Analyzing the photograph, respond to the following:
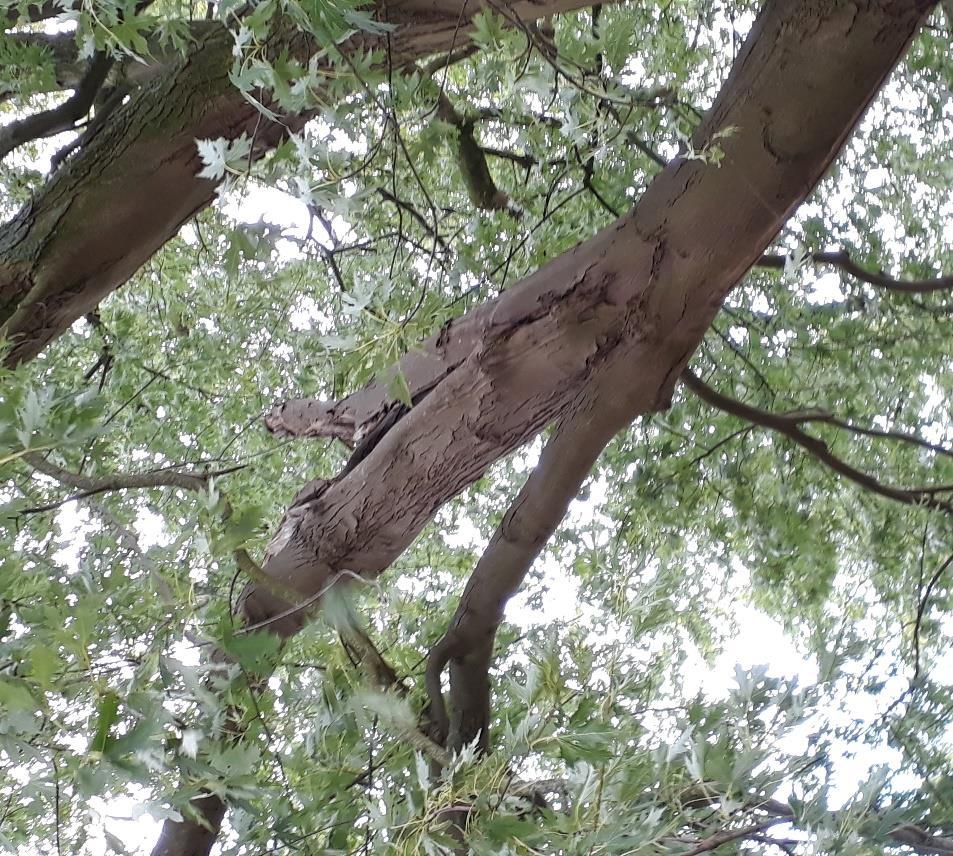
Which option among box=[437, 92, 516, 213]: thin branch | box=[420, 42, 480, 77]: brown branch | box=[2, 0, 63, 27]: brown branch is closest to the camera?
box=[2, 0, 63, 27]: brown branch

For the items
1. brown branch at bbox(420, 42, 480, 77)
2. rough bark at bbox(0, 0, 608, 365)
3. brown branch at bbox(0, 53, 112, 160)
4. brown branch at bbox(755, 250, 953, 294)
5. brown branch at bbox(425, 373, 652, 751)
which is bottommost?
brown branch at bbox(425, 373, 652, 751)

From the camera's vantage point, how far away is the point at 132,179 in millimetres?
1807

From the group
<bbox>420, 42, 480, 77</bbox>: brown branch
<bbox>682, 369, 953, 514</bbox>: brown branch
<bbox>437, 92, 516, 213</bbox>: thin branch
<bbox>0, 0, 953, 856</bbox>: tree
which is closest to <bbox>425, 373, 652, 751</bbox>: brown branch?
<bbox>0, 0, 953, 856</bbox>: tree

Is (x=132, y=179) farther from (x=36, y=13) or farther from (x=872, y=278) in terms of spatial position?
(x=872, y=278)

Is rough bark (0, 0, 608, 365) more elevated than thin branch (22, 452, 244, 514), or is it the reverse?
rough bark (0, 0, 608, 365)

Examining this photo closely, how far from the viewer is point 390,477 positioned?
5.79 feet

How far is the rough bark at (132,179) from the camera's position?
1.80m

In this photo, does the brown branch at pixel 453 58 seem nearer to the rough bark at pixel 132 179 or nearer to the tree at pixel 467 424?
the tree at pixel 467 424

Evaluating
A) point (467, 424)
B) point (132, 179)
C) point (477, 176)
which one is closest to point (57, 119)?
point (132, 179)

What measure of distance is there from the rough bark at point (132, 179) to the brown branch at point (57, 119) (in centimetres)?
82

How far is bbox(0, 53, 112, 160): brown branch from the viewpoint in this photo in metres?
2.53

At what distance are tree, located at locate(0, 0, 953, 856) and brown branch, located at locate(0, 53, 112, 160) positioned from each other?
0.03ft

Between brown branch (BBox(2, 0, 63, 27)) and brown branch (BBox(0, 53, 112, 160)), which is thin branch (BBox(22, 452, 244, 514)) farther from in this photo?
brown branch (BBox(0, 53, 112, 160))

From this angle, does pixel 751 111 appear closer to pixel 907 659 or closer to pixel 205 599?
pixel 205 599
